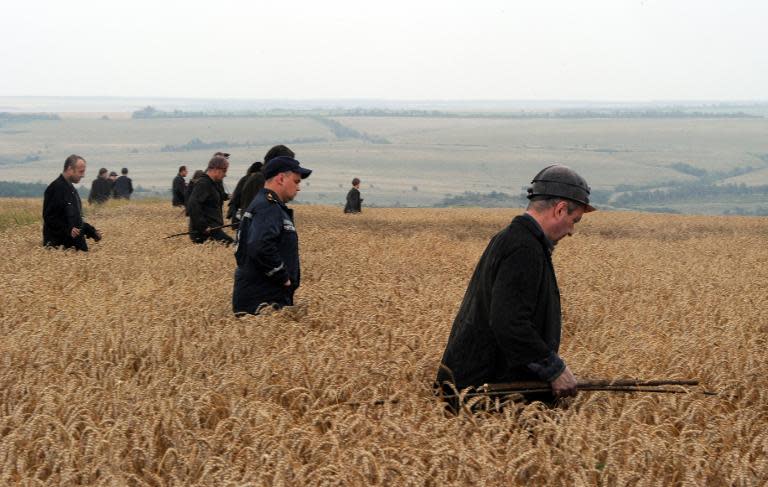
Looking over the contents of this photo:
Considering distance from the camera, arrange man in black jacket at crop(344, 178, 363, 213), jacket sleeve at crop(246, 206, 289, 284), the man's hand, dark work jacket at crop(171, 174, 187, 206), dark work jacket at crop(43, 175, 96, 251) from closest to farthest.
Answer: the man's hand, jacket sleeve at crop(246, 206, 289, 284), dark work jacket at crop(43, 175, 96, 251), dark work jacket at crop(171, 174, 187, 206), man in black jacket at crop(344, 178, 363, 213)

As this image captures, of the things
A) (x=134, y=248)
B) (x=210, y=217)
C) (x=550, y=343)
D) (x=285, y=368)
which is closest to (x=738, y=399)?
(x=550, y=343)

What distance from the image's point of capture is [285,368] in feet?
20.7

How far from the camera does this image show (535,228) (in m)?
5.21

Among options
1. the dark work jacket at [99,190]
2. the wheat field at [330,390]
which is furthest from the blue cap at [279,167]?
the dark work jacket at [99,190]

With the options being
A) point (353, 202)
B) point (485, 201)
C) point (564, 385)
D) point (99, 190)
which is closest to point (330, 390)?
point (564, 385)

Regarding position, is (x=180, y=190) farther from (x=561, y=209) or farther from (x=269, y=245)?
(x=561, y=209)

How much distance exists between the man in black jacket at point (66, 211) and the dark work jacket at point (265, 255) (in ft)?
16.5

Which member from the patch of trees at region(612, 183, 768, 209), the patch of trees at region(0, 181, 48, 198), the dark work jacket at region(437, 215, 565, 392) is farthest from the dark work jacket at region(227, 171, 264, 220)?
the patch of trees at region(612, 183, 768, 209)

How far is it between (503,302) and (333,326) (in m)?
3.39

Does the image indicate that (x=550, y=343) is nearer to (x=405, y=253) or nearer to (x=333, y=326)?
(x=333, y=326)

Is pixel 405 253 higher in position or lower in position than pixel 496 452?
lower

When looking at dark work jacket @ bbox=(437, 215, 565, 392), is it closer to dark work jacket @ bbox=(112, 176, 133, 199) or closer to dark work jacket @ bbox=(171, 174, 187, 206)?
dark work jacket @ bbox=(171, 174, 187, 206)

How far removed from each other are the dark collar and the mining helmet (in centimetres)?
15

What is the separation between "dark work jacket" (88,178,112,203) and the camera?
33469 mm
